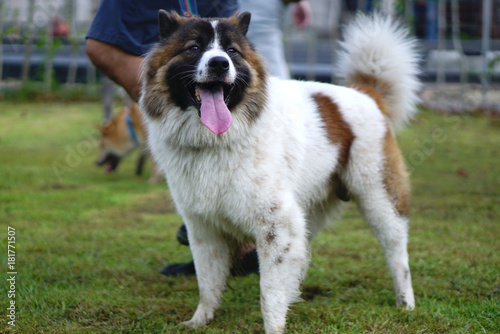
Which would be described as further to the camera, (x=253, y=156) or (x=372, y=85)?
(x=372, y=85)

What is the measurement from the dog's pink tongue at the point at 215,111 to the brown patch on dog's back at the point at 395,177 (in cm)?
107

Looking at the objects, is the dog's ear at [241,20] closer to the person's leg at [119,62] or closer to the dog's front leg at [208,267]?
the person's leg at [119,62]

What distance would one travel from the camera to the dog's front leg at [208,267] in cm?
286

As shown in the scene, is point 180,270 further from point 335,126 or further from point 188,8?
point 188,8

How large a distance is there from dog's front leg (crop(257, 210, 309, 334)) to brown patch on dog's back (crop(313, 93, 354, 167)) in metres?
0.56

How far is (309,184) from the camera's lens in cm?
292

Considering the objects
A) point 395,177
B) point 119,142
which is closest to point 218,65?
point 395,177

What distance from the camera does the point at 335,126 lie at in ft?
9.88

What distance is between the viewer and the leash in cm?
292

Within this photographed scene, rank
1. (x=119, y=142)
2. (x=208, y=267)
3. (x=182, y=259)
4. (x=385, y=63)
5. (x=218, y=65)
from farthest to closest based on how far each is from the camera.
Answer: (x=119, y=142)
(x=182, y=259)
(x=385, y=63)
(x=208, y=267)
(x=218, y=65)

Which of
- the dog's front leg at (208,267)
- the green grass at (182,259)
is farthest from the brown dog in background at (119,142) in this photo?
the dog's front leg at (208,267)

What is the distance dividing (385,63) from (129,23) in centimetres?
157

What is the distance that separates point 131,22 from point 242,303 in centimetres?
174

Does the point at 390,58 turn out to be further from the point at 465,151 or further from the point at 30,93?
the point at 30,93
